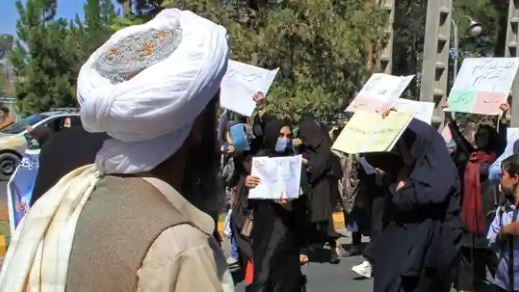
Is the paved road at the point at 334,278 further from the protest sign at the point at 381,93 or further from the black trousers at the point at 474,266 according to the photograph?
the protest sign at the point at 381,93

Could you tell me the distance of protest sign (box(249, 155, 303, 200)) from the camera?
6.80m

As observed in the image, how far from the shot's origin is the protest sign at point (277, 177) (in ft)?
22.3

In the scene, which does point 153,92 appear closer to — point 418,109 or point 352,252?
point 418,109

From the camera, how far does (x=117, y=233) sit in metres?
1.55

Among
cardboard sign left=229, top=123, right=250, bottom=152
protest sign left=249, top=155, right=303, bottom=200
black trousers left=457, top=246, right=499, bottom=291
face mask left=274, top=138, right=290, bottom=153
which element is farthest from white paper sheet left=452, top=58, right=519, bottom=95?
cardboard sign left=229, top=123, right=250, bottom=152

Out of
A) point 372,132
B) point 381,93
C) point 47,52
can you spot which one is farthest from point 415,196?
point 47,52

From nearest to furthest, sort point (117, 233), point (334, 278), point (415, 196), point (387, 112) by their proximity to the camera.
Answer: point (117, 233) → point (415, 196) → point (387, 112) → point (334, 278)

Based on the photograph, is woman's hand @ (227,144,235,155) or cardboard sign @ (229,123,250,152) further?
woman's hand @ (227,144,235,155)

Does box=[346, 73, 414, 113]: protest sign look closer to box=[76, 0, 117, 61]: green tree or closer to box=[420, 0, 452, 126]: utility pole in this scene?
box=[420, 0, 452, 126]: utility pole

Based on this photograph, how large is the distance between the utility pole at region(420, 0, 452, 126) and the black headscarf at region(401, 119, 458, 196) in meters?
5.58

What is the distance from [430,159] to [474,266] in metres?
3.03

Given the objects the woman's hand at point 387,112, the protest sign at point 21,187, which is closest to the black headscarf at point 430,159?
the woman's hand at point 387,112

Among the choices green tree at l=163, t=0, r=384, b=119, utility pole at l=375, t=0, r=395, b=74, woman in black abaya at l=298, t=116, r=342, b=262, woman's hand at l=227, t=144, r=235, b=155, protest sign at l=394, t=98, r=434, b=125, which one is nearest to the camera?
protest sign at l=394, t=98, r=434, b=125

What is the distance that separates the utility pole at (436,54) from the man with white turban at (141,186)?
366 inches
